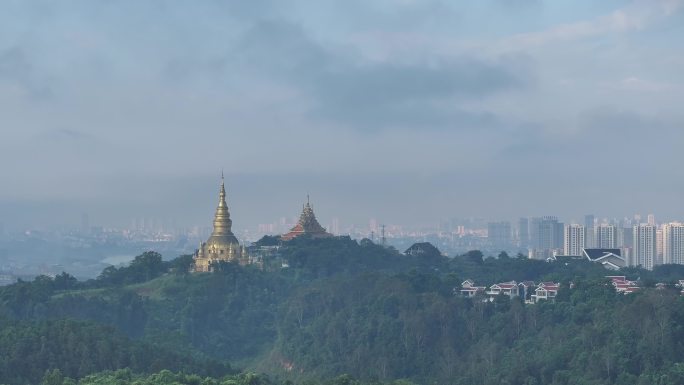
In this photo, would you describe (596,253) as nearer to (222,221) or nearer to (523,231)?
(222,221)

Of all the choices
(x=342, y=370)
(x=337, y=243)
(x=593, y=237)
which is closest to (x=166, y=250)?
(x=593, y=237)

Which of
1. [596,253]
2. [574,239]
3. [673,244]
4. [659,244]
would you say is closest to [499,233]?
[574,239]

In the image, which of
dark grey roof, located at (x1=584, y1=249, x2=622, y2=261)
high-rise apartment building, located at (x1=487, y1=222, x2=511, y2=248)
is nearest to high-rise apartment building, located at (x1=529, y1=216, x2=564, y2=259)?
high-rise apartment building, located at (x1=487, y1=222, x2=511, y2=248)

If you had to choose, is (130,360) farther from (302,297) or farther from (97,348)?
(302,297)

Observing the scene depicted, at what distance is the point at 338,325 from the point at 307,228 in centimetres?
2348

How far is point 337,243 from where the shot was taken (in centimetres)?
7912

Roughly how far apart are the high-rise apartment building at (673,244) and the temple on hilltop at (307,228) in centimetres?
4040

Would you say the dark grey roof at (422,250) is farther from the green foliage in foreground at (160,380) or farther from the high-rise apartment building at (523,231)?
the high-rise apartment building at (523,231)

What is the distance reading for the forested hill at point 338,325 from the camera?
147ft

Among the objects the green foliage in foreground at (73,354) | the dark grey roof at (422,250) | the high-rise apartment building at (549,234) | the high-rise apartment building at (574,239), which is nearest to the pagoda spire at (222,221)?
the dark grey roof at (422,250)

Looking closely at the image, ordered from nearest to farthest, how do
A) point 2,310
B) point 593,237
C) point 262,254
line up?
point 2,310
point 262,254
point 593,237

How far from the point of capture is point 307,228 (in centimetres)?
8150

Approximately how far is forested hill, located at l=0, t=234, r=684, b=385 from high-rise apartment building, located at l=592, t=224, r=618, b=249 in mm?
34288

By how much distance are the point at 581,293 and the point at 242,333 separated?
1779 cm
